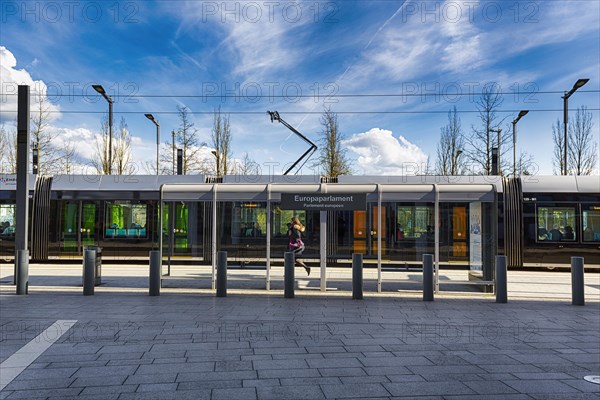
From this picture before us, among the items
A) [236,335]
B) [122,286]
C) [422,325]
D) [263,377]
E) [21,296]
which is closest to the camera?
[263,377]

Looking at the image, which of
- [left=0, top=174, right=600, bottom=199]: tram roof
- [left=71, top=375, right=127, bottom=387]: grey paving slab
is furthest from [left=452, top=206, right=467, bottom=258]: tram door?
[left=71, top=375, right=127, bottom=387]: grey paving slab

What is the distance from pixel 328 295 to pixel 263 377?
5.70m

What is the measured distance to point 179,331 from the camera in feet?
24.1

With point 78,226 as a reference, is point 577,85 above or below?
above

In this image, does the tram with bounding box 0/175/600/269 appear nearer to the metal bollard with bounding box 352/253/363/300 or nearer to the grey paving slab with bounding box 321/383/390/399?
the metal bollard with bounding box 352/253/363/300

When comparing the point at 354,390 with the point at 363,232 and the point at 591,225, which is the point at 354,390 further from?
the point at 591,225

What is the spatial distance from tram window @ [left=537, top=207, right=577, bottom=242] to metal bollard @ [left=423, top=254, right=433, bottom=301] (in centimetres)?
743

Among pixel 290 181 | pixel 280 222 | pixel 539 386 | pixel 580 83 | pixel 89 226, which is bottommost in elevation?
pixel 539 386

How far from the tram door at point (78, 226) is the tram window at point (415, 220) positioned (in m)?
10.3

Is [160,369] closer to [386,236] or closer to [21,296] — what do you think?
[21,296]

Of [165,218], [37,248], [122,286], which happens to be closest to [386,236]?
[165,218]

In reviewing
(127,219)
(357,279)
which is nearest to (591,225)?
(357,279)

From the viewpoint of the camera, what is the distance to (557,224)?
15.8 metres

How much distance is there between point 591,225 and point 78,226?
1675 cm
